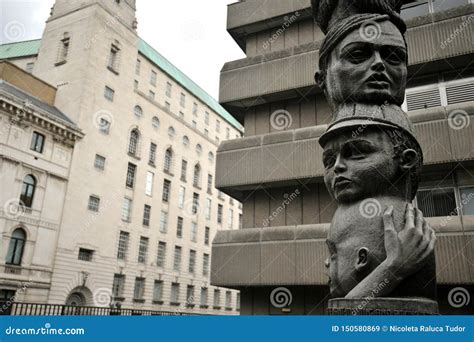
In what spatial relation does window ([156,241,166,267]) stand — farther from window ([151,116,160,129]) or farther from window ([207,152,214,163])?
window ([207,152,214,163])

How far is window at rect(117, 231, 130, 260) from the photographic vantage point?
3947cm

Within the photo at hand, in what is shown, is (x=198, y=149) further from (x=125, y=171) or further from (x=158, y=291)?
(x=158, y=291)

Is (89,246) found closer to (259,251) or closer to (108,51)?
(108,51)

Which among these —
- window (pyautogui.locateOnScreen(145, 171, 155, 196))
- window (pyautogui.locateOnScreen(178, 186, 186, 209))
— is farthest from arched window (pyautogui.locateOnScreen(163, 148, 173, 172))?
window (pyautogui.locateOnScreen(178, 186, 186, 209))

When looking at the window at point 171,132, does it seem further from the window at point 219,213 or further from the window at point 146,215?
the window at point 219,213

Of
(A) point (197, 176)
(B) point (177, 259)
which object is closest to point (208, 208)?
(A) point (197, 176)

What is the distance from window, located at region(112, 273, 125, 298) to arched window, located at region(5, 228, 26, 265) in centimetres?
1078

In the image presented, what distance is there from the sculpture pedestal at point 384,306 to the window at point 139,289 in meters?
39.7

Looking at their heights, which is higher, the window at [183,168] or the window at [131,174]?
the window at [183,168]

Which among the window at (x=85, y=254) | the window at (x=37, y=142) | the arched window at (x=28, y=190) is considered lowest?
the window at (x=85, y=254)

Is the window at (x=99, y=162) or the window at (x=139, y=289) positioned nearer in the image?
the window at (x=99, y=162)

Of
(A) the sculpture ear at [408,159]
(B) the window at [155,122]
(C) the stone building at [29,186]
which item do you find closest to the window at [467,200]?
(A) the sculpture ear at [408,159]

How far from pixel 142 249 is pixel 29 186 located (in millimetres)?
15230

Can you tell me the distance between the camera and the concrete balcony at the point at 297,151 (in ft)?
41.5
